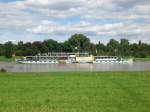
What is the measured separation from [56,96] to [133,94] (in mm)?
3466

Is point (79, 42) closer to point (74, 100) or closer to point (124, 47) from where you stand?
point (124, 47)

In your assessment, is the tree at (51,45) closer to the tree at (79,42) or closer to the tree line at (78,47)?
the tree line at (78,47)

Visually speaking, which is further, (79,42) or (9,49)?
(9,49)

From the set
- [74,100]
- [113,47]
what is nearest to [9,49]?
[113,47]

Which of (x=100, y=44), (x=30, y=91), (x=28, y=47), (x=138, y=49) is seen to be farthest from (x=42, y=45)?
(x=30, y=91)

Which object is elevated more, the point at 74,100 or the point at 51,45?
the point at 51,45

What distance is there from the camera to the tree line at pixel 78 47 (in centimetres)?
15775

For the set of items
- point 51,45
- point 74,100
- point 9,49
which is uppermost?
point 51,45

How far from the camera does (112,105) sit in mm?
13781

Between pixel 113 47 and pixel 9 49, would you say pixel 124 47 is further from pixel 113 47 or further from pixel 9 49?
pixel 9 49

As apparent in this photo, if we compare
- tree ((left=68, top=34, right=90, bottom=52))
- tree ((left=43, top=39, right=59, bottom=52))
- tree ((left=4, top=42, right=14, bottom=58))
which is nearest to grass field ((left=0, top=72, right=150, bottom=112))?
tree ((left=4, top=42, right=14, bottom=58))

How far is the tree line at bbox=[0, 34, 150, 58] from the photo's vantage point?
15775 cm

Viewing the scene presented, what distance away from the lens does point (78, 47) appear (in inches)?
6358

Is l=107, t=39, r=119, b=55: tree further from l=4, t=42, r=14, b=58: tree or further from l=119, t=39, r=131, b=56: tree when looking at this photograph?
l=4, t=42, r=14, b=58: tree
